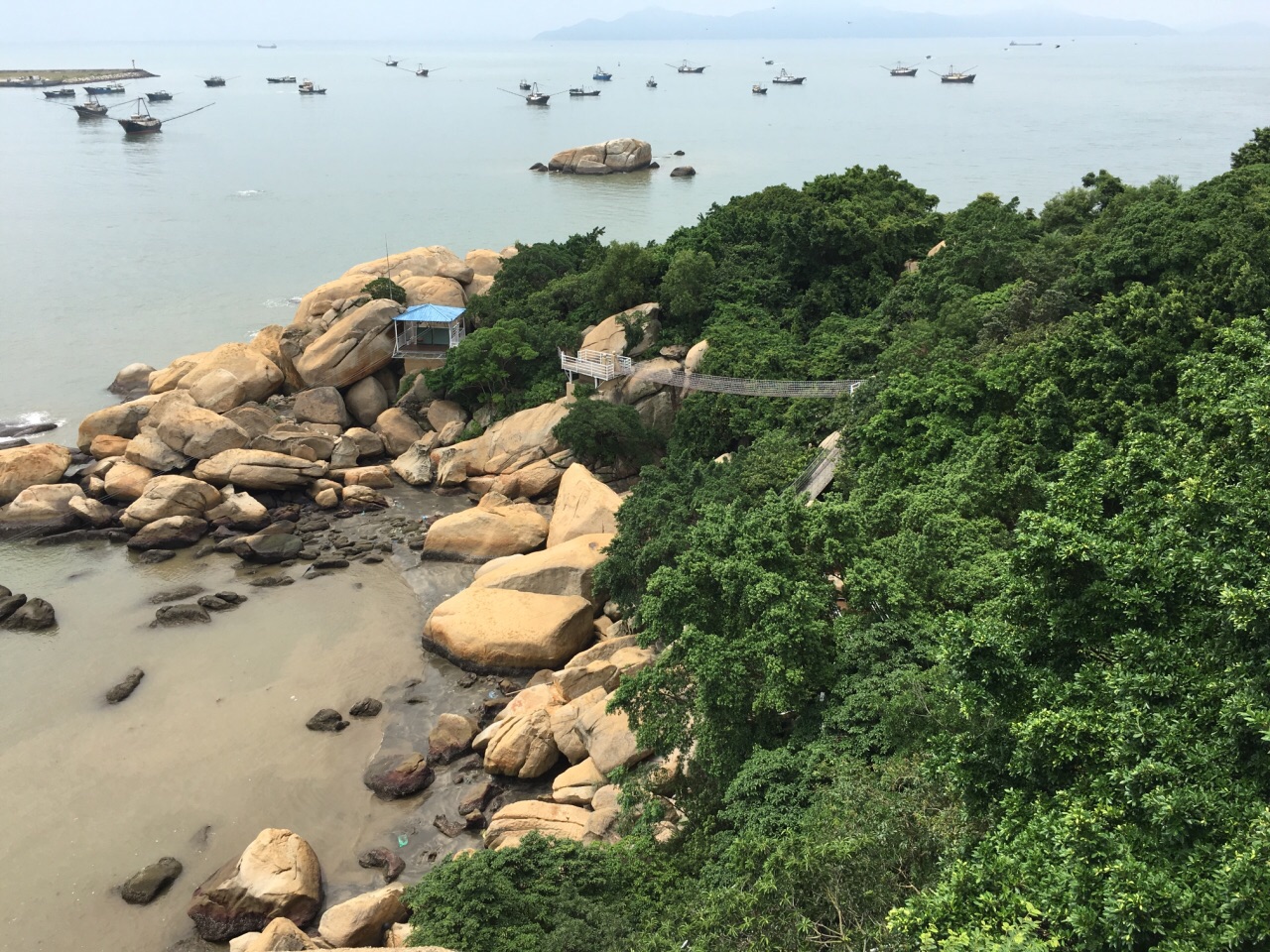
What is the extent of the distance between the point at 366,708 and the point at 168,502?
11462mm

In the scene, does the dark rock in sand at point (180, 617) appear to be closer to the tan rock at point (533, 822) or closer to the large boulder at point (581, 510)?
the large boulder at point (581, 510)

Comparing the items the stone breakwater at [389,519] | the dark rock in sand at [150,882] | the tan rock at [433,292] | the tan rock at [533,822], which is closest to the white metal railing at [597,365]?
the stone breakwater at [389,519]

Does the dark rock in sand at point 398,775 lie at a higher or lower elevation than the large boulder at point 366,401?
lower

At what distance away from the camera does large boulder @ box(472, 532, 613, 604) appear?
21.7m

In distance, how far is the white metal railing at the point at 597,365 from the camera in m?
29.2

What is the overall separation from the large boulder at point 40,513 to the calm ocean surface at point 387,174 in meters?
9.89

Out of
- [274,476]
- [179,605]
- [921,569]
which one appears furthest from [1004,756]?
[274,476]

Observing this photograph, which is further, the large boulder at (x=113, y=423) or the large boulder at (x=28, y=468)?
the large boulder at (x=113, y=423)

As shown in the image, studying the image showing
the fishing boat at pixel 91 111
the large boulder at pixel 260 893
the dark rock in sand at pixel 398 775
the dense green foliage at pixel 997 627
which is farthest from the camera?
the fishing boat at pixel 91 111

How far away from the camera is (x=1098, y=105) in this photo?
9769 centimetres

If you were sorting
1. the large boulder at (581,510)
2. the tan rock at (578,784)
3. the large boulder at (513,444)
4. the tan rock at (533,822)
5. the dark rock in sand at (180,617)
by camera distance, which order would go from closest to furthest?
the tan rock at (533,822)
the tan rock at (578,784)
the dark rock in sand at (180,617)
the large boulder at (581,510)
the large boulder at (513,444)

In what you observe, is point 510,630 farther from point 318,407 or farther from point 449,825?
point 318,407

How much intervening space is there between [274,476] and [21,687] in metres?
9.49

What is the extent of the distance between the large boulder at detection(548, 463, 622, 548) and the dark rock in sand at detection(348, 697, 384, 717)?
6.36m
